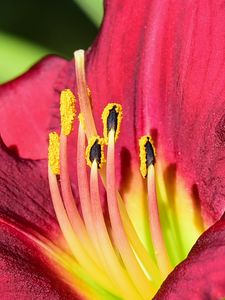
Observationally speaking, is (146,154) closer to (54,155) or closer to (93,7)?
(54,155)

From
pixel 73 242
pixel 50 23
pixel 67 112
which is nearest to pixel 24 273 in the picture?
pixel 73 242

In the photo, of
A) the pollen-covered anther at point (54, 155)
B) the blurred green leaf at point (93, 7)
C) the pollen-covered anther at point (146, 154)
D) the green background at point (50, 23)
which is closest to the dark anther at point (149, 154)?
the pollen-covered anther at point (146, 154)

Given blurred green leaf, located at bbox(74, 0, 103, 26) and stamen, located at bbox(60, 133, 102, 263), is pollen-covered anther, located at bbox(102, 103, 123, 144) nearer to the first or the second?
stamen, located at bbox(60, 133, 102, 263)

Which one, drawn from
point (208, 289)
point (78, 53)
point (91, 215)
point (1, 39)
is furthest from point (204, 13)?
point (1, 39)

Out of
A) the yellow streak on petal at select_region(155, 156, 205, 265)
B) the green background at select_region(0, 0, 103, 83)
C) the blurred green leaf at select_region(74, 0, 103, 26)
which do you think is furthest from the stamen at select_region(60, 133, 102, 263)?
the green background at select_region(0, 0, 103, 83)

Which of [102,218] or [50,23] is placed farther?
[50,23]

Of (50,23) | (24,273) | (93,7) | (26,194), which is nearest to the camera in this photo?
(24,273)

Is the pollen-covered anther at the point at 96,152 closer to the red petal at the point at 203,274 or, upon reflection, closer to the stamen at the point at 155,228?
the stamen at the point at 155,228
